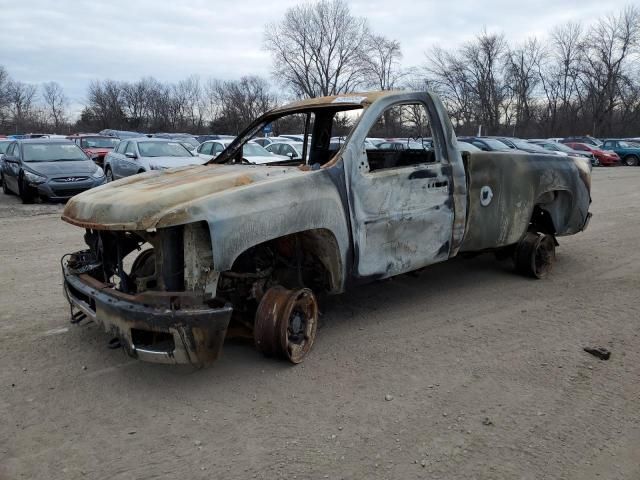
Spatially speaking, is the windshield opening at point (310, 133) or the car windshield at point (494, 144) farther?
the car windshield at point (494, 144)

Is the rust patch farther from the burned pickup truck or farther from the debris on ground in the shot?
the debris on ground

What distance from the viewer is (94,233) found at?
13.4 ft

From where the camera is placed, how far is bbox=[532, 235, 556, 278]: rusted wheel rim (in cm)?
593

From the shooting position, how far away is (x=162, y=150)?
45.9ft

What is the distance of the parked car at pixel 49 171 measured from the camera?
12023 mm

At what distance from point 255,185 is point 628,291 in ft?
13.5

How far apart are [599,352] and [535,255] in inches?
80.8

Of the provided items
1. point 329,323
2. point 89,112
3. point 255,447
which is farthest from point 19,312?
point 89,112

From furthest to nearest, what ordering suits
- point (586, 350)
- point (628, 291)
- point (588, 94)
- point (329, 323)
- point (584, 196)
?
1. point (588, 94)
2. point (584, 196)
3. point (628, 291)
4. point (329, 323)
5. point (586, 350)

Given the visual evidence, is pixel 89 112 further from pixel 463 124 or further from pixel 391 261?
pixel 391 261

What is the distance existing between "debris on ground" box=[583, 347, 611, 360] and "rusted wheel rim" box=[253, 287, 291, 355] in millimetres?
2263

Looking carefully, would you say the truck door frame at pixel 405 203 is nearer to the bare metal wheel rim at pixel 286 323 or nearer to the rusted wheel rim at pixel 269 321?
the bare metal wheel rim at pixel 286 323

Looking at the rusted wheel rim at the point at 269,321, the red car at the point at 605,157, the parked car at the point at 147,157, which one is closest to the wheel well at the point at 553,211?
the rusted wheel rim at the point at 269,321

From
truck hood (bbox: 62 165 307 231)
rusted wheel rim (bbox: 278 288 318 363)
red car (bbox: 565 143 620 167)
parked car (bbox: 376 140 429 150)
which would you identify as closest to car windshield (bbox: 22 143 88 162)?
truck hood (bbox: 62 165 307 231)
